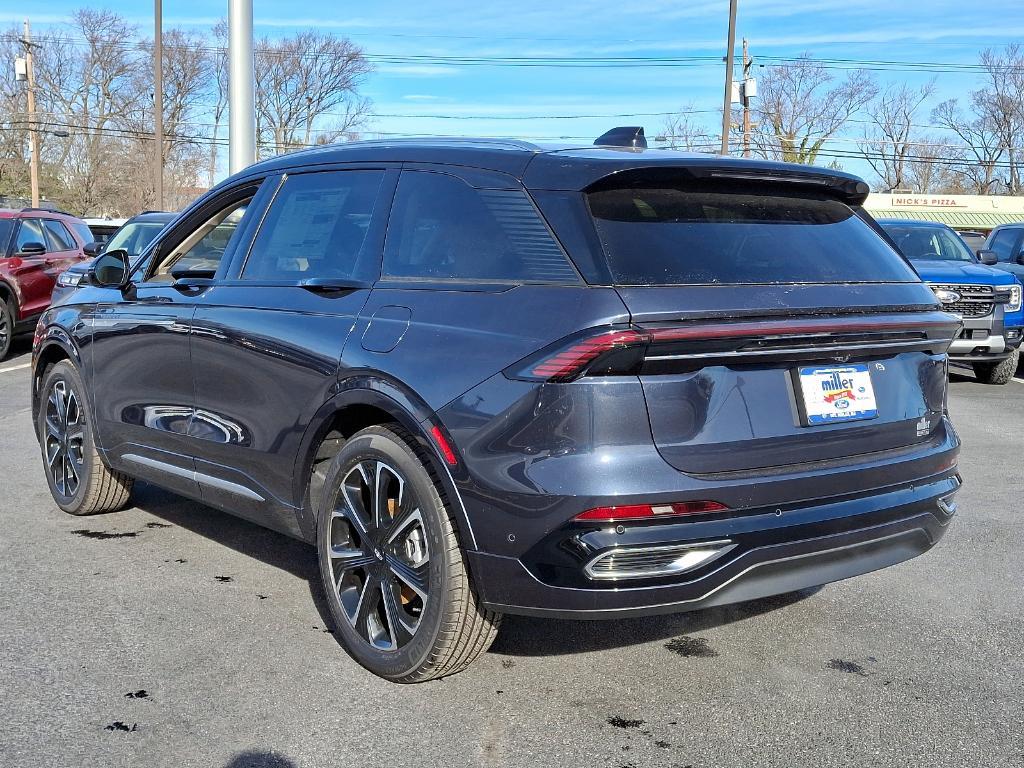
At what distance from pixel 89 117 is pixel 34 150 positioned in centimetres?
1036

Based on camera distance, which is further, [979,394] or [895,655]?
[979,394]

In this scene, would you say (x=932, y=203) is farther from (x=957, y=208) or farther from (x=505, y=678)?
(x=505, y=678)

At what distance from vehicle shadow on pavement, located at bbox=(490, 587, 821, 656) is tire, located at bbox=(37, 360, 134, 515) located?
2.55 m

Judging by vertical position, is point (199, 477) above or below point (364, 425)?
below

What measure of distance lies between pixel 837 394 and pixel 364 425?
1658mm

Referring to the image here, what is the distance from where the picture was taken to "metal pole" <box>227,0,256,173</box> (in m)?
13.8

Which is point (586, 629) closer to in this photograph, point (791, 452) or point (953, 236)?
point (791, 452)

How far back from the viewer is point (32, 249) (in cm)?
1448

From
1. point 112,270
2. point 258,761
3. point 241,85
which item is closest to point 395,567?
point 258,761

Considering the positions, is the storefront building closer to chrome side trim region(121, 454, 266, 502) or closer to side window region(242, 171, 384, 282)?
chrome side trim region(121, 454, 266, 502)

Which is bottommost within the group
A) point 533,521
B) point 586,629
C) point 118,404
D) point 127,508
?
point 127,508

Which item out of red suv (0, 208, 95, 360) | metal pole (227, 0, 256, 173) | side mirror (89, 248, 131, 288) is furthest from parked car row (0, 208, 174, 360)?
side mirror (89, 248, 131, 288)

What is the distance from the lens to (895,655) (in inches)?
160

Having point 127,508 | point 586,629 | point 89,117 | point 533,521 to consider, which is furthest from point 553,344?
point 89,117
